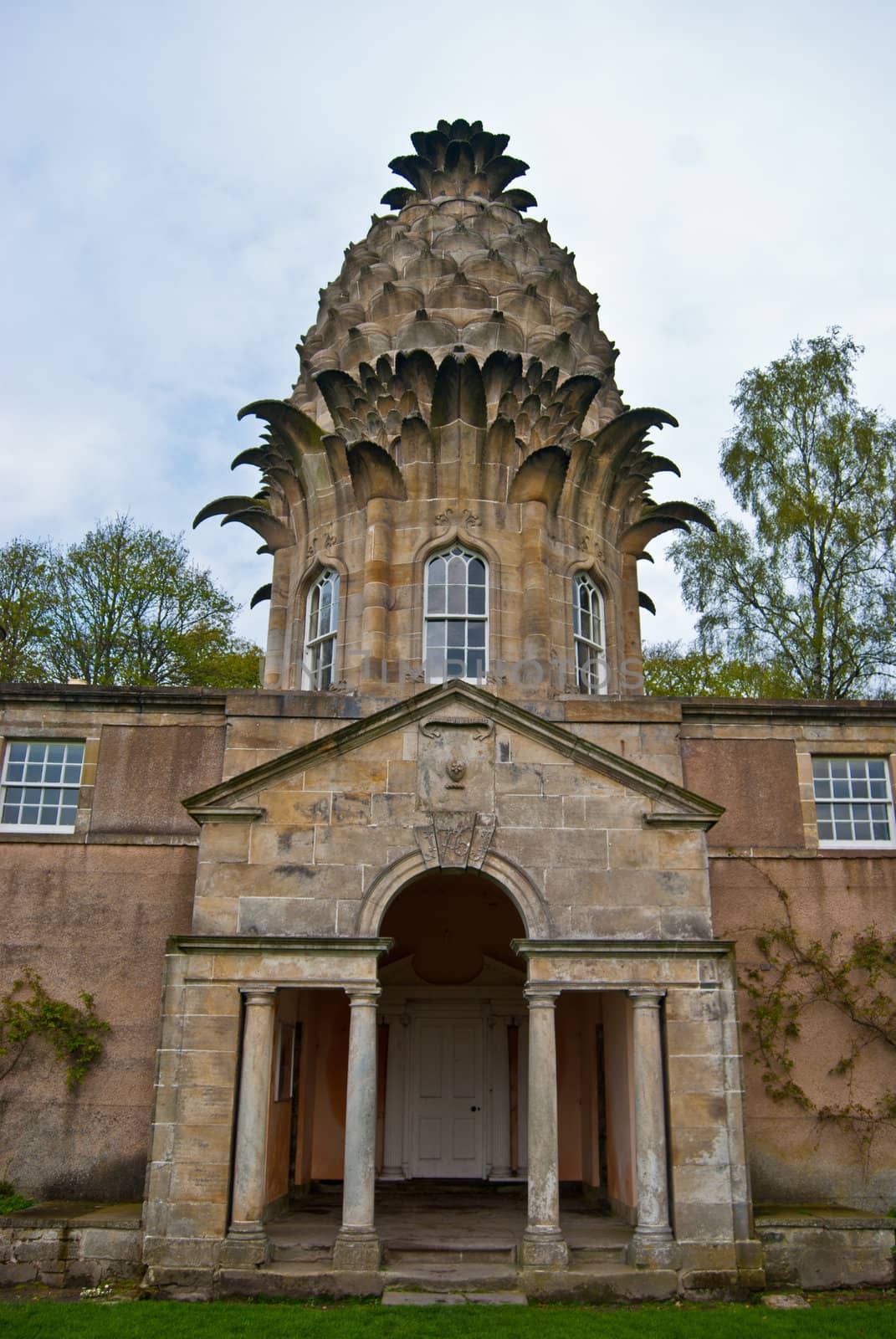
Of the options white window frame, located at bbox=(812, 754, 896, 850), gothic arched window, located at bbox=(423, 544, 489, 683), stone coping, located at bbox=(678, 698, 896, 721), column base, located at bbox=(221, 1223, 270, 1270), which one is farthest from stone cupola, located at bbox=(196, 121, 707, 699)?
column base, located at bbox=(221, 1223, 270, 1270)

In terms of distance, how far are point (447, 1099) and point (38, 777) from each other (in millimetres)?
7631

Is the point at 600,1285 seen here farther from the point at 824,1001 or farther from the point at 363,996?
the point at 824,1001

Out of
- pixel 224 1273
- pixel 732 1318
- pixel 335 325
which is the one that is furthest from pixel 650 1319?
pixel 335 325

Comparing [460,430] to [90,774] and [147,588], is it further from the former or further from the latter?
[147,588]

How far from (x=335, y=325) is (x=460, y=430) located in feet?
12.3

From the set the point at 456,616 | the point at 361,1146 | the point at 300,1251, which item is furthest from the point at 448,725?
the point at 300,1251

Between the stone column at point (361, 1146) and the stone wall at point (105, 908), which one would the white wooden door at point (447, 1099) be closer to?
the stone wall at point (105, 908)

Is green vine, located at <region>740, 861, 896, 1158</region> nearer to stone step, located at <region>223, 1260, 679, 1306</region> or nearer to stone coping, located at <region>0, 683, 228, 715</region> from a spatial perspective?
stone step, located at <region>223, 1260, 679, 1306</region>

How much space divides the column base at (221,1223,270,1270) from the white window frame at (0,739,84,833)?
5.84 metres

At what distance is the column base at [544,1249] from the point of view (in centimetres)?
1148

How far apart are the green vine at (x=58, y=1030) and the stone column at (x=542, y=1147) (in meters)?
5.66

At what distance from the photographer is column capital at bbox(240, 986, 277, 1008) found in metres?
12.3

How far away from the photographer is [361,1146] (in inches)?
471

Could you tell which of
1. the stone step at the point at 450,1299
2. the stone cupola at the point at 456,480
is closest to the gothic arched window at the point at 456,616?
the stone cupola at the point at 456,480
